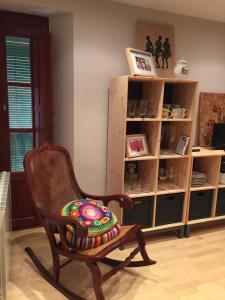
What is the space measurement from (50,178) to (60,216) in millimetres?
477

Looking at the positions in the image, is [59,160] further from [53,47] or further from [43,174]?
[53,47]

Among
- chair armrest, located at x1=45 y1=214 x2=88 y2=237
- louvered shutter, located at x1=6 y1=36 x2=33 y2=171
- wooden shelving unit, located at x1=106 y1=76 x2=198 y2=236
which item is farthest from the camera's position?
louvered shutter, located at x1=6 y1=36 x2=33 y2=171

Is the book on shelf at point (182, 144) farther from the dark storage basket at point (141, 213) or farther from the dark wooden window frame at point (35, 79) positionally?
the dark wooden window frame at point (35, 79)

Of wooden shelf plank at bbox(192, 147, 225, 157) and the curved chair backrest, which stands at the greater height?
wooden shelf plank at bbox(192, 147, 225, 157)

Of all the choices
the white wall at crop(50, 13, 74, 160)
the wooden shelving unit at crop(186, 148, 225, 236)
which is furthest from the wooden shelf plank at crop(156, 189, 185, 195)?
the white wall at crop(50, 13, 74, 160)

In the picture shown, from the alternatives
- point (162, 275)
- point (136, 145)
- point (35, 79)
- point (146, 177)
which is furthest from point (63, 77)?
point (162, 275)

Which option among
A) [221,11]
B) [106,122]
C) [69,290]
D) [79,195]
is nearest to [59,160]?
[79,195]

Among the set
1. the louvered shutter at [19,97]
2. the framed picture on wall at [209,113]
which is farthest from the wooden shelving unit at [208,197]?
the louvered shutter at [19,97]

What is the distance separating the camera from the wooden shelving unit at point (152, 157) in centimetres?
252

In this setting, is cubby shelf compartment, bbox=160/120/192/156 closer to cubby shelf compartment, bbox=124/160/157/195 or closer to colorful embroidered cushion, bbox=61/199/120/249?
cubby shelf compartment, bbox=124/160/157/195

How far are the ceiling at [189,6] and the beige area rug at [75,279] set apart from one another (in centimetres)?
235

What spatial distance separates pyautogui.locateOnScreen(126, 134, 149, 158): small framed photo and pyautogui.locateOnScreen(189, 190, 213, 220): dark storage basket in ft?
2.40

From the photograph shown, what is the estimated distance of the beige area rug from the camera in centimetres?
201

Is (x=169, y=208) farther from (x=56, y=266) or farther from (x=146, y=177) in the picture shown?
(x=56, y=266)
